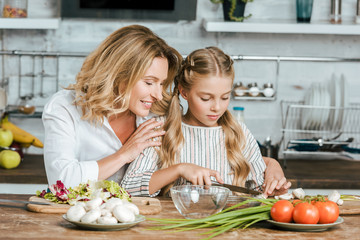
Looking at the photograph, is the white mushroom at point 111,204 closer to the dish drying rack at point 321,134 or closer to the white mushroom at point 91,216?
the white mushroom at point 91,216

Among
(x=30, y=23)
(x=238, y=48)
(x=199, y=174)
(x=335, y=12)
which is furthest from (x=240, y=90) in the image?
(x=199, y=174)

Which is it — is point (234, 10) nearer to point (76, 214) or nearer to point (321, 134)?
point (321, 134)

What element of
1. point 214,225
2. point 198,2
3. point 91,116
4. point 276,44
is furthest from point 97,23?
point 214,225

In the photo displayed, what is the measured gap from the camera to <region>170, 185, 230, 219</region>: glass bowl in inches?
54.4

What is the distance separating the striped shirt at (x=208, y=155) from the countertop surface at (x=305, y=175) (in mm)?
572

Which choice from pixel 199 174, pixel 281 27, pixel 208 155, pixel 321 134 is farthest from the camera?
pixel 321 134

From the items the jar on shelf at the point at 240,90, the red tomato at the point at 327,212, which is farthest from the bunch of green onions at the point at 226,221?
the jar on shelf at the point at 240,90

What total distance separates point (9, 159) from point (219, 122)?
115 centimetres

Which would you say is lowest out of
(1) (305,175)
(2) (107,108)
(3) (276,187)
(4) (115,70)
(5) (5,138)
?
(1) (305,175)

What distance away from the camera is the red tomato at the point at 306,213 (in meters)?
1.33

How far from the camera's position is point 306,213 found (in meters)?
1.33

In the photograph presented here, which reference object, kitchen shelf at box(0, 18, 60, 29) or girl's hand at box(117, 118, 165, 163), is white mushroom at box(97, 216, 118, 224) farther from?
kitchen shelf at box(0, 18, 60, 29)

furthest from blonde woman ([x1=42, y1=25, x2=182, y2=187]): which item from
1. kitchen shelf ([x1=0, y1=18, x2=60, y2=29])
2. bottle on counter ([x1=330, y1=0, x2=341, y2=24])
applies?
bottle on counter ([x1=330, y1=0, x2=341, y2=24])

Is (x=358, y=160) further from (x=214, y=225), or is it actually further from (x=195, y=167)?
(x=214, y=225)
